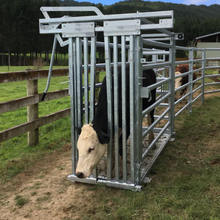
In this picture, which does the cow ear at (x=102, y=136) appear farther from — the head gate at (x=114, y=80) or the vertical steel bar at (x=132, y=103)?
the vertical steel bar at (x=132, y=103)

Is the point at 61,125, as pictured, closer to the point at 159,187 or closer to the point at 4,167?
the point at 4,167

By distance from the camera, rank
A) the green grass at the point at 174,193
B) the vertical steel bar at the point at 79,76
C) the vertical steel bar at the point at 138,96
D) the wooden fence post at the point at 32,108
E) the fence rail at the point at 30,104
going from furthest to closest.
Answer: the wooden fence post at the point at 32,108
the fence rail at the point at 30,104
the vertical steel bar at the point at 79,76
the vertical steel bar at the point at 138,96
the green grass at the point at 174,193

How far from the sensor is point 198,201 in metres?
2.61

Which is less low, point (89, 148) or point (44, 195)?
point (89, 148)

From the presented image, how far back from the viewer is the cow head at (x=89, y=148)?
2.61 metres

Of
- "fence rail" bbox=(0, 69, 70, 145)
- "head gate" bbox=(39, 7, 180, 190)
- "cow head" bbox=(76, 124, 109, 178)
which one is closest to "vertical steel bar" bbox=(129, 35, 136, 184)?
"head gate" bbox=(39, 7, 180, 190)

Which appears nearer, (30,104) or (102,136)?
(102,136)

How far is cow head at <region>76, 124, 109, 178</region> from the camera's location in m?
2.61

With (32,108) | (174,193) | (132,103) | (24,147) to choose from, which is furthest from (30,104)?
(174,193)

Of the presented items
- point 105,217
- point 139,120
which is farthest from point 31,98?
point 105,217

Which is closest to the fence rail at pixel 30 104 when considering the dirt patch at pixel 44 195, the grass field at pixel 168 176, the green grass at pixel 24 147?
the green grass at pixel 24 147

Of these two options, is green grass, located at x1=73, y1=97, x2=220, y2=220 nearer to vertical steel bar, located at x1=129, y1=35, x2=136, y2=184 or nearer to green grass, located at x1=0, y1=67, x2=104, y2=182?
Result: vertical steel bar, located at x1=129, y1=35, x2=136, y2=184

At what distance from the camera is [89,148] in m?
2.66

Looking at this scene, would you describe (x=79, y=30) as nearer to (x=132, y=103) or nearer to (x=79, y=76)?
(x=79, y=76)
